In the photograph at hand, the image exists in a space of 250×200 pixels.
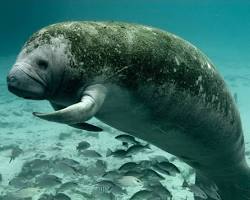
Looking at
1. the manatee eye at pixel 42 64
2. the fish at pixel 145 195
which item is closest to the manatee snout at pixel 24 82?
the manatee eye at pixel 42 64

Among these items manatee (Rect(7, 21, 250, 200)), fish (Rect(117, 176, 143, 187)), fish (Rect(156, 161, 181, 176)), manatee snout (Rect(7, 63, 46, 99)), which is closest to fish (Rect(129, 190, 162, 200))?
fish (Rect(117, 176, 143, 187))

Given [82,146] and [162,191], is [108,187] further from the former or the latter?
[82,146]

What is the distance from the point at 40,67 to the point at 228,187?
190 inches

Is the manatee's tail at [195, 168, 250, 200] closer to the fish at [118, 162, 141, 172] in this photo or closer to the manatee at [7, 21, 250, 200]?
the fish at [118, 162, 141, 172]

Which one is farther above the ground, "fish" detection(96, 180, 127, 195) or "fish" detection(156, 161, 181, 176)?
"fish" detection(156, 161, 181, 176)

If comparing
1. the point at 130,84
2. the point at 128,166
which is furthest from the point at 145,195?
the point at 130,84

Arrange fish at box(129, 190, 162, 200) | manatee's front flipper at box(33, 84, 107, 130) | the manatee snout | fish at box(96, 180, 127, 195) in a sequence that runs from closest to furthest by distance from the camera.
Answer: manatee's front flipper at box(33, 84, 107, 130), the manatee snout, fish at box(129, 190, 162, 200), fish at box(96, 180, 127, 195)

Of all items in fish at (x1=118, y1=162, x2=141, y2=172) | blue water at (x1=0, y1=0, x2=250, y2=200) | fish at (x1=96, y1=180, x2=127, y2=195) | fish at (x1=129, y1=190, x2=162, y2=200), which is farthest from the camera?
blue water at (x1=0, y1=0, x2=250, y2=200)

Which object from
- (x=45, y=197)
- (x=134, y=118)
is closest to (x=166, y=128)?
(x=134, y=118)

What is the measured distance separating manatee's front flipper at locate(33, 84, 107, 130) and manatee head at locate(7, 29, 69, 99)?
330mm

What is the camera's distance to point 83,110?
3.22 m

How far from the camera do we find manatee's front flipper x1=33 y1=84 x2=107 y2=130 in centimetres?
309

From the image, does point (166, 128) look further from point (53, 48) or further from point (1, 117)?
point (1, 117)

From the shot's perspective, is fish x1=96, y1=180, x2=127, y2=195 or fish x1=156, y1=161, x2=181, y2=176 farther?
fish x1=96, y1=180, x2=127, y2=195
